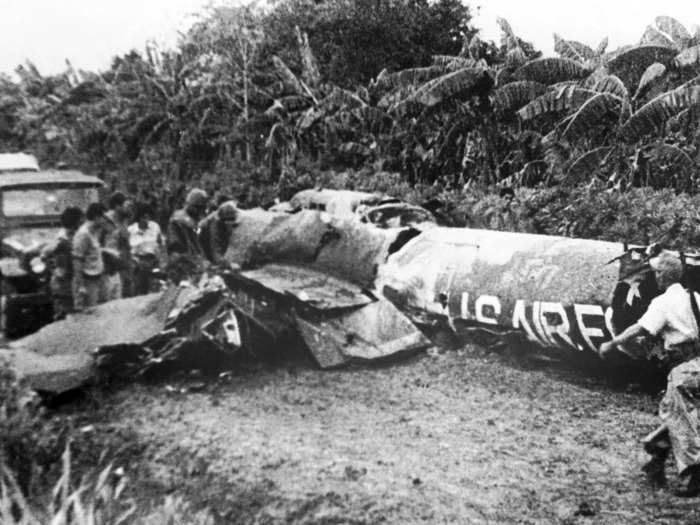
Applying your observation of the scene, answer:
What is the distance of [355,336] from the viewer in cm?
448

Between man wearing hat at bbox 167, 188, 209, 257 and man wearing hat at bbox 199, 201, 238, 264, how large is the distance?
0.16ft

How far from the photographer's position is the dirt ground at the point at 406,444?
328 centimetres

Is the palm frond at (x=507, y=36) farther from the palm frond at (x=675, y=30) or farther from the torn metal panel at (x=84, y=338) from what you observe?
the torn metal panel at (x=84, y=338)

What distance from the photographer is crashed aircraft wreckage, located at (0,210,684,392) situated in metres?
4.28

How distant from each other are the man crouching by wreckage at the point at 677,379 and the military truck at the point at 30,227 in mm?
3956

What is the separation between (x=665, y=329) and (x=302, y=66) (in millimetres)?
2726

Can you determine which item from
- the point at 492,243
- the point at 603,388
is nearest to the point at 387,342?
the point at 492,243

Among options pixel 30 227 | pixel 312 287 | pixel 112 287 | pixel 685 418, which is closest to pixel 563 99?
pixel 312 287

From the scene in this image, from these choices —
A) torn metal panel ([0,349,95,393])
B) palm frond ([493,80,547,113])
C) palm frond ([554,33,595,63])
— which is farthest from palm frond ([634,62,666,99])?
torn metal panel ([0,349,95,393])

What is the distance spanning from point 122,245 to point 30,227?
998mm

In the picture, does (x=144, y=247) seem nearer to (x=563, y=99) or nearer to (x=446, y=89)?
(x=446, y=89)

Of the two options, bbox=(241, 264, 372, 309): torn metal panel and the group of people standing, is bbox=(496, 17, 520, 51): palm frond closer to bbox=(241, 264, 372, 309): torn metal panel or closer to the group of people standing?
bbox=(241, 264, 372, 309): torn metal panel

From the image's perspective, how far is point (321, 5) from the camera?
4.98 m

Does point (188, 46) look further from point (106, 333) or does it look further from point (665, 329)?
point (665, 329)
